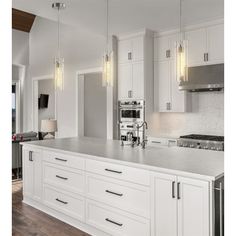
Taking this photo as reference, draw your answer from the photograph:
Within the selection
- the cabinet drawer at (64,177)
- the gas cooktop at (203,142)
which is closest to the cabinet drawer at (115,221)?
the cabinet drawer at (64,177)

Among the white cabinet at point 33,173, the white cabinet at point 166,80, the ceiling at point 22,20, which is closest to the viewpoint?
the white cabinet at point 33,173

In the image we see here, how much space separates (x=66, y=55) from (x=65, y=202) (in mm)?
4387

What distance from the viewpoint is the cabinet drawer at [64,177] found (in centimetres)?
295

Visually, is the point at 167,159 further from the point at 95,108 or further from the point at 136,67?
the point at 95,108

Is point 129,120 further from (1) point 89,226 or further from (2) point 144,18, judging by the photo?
(1) point 89,226

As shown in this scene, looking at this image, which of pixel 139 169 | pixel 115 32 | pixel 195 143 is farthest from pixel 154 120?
pixel 139 169

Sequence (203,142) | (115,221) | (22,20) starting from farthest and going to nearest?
(22,20) → (203,142) → (115,221)

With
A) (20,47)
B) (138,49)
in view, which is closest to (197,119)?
(138,49)

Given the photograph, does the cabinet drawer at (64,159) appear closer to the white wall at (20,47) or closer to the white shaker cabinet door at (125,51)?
the white shaker cabinet door at (125,51)

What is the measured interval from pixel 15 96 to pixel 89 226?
6116 millimetres

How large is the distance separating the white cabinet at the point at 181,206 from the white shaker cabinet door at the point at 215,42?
2.94m

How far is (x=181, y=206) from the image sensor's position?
→ 204 centimetres
